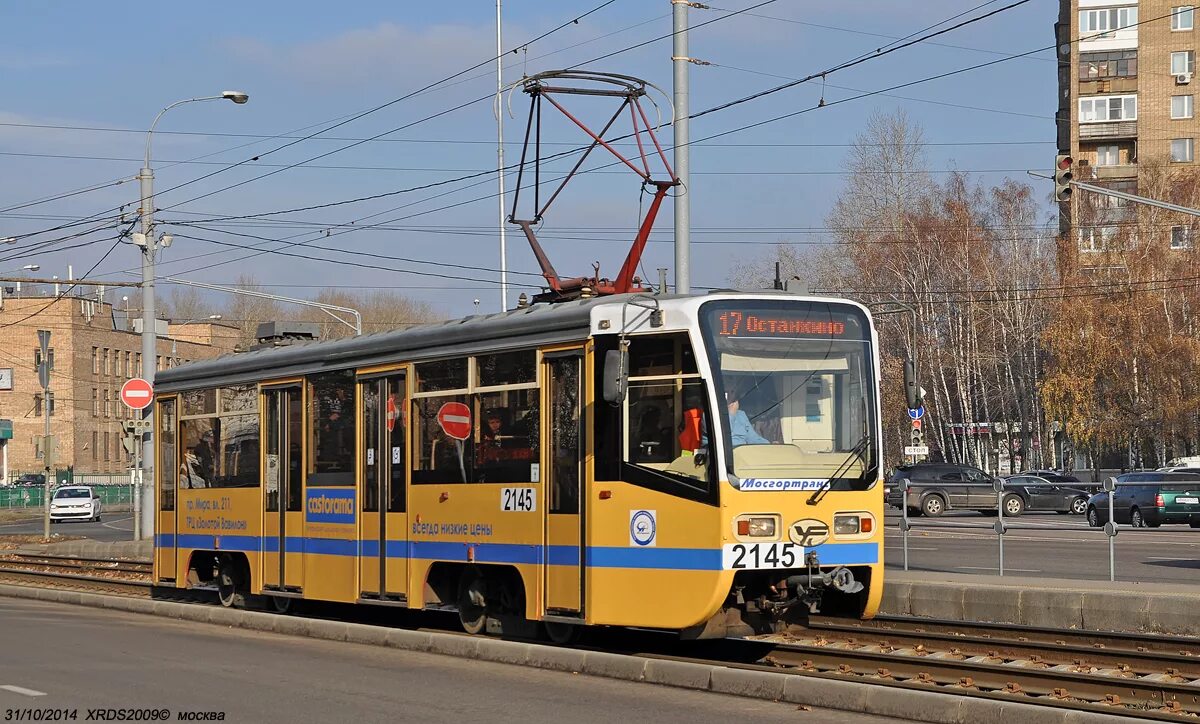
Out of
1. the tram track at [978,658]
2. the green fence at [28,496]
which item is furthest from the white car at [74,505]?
the tram track at [978,658]

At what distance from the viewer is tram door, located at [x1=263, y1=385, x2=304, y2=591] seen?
17109mm

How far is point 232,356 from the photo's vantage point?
19.2 meters

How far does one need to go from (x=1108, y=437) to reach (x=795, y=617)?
4744 centimetres

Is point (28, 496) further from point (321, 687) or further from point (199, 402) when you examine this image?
point (321, 687)

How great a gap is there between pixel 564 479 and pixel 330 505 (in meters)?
4.02

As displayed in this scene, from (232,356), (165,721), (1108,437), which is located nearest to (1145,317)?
(1108,437)

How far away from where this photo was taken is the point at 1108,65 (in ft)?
233

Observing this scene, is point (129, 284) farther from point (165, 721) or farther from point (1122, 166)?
point (1122, 166)

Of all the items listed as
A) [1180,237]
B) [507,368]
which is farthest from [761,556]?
[1180,237]

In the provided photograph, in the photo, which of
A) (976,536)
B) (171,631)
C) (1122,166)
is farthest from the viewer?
(1122,166)

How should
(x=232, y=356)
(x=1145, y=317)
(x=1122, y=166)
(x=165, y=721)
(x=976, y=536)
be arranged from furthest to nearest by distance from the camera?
(x=1122, y=166)
(x=1145, y=317)
(x=976, y=536)
(x=232, y=356)
(x=165, y=721)

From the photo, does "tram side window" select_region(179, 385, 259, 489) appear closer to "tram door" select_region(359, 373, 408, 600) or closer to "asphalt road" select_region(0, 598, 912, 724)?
"tram door" select_region(359, 373, 408, 600)

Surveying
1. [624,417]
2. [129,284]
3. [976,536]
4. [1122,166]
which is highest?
[1122,166]

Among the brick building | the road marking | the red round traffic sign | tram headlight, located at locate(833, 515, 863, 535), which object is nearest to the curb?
tram headlight, located at locate(833, 515, 863, 535)
